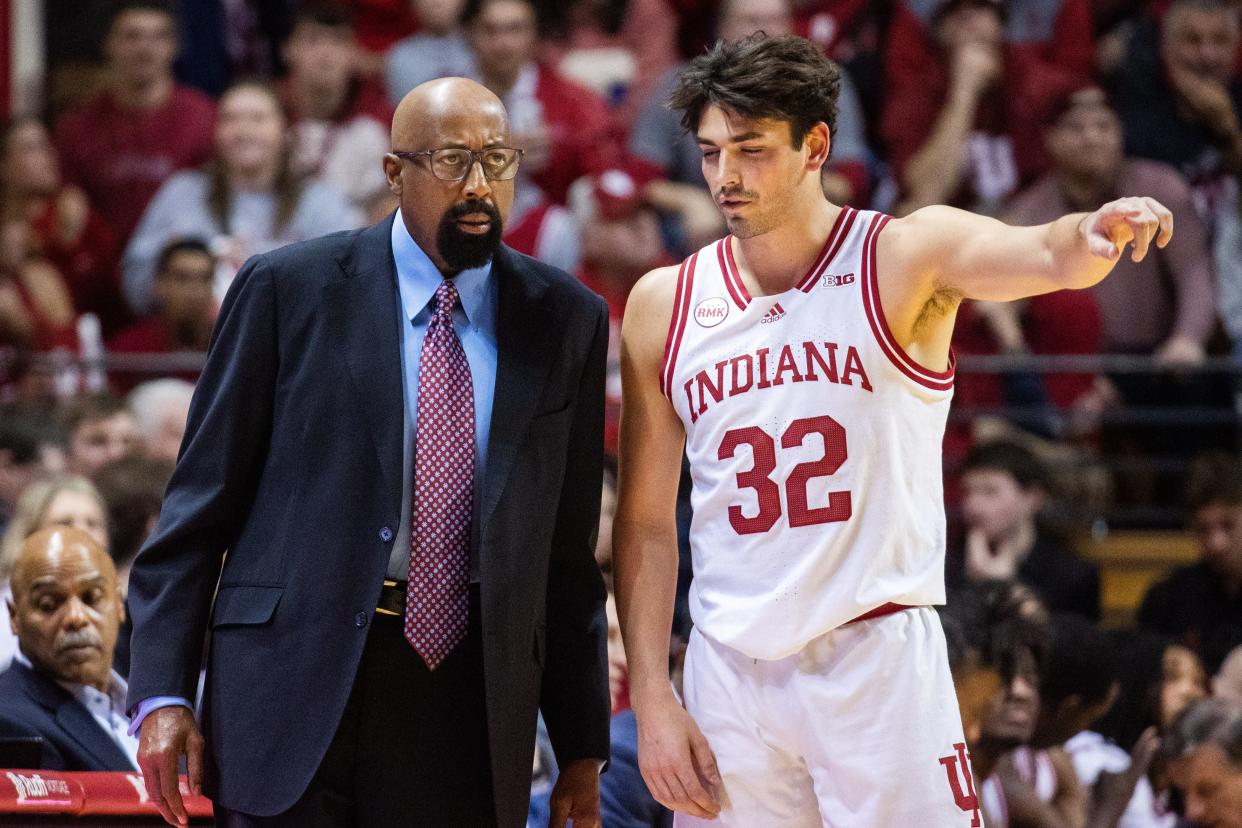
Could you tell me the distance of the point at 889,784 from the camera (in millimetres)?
3318

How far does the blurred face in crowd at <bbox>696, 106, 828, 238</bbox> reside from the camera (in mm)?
3480

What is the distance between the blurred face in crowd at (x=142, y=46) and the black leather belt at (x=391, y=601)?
6773 millimetres

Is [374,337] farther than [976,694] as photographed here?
No

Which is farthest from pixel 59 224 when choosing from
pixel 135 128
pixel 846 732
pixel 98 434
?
pixel 846 732

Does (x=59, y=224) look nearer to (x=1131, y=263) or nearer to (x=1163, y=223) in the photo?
(x=1131, y=263)

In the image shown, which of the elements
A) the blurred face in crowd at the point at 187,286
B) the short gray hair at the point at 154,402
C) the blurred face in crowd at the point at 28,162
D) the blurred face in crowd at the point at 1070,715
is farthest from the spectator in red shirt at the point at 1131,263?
the blurred face in crowd at the point at 28,162

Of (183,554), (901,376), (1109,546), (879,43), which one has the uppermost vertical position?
(879,43)

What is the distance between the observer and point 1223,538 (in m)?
7.17

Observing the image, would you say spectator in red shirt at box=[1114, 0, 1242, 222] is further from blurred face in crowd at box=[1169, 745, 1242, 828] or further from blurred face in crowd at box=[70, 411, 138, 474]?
blurred face in crowd at box=[70, 411, 138, 474]

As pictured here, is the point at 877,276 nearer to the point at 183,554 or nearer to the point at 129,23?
the point at 183,554

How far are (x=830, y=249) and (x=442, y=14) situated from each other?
20.7 feet

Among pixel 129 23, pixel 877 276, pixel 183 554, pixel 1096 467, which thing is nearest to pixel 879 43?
pixel 1096 467

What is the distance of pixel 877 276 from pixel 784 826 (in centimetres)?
109

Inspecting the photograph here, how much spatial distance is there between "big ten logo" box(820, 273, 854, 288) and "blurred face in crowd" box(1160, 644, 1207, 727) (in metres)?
3.21
